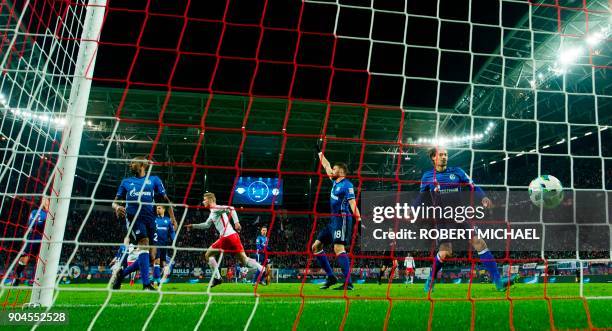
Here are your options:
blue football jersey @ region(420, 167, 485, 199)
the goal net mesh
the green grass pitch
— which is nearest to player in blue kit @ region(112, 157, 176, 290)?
the green grass pitch

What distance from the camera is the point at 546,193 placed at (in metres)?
5.91

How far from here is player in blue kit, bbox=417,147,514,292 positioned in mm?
5664

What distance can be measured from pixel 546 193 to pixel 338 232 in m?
2.80

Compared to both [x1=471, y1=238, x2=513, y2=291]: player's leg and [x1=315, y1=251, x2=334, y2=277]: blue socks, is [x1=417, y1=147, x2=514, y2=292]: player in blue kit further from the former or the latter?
[x1=315, y1=251, x2=334, y2=277]: blue socks

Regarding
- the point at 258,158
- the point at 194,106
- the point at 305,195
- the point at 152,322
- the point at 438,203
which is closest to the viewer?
the point at 152,322

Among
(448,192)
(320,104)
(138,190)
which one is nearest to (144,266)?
(138,190)

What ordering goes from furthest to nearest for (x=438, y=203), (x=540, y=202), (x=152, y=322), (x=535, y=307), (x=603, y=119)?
(x=603, y=119) < (x=438, y=203) < (x=540, y=202) < (x=535, y=307) < (x=152, y=322)

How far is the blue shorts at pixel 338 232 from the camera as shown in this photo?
20.8ft

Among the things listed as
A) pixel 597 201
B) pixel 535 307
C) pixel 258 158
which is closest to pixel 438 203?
pixel 535 307

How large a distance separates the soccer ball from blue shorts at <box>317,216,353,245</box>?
245cm

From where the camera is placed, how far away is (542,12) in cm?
1290

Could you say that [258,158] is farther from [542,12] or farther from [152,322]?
[152,322]

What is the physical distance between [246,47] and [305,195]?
43.4ft

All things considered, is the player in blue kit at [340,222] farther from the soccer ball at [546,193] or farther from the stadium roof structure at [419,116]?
the stadium roof structure at [419,116]
